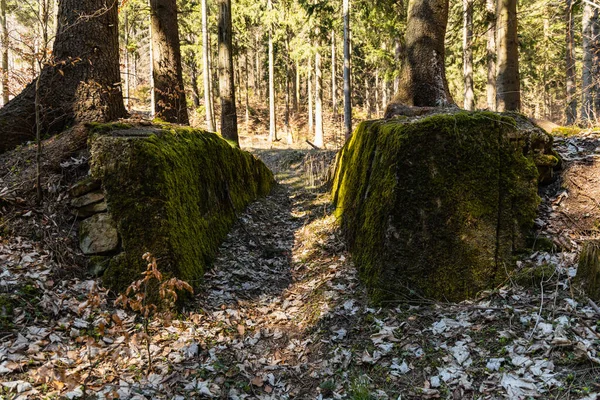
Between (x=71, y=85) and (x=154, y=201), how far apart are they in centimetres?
291

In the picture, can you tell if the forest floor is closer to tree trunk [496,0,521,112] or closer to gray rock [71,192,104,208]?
gray rock [71,192,104,208]

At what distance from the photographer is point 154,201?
4520mm

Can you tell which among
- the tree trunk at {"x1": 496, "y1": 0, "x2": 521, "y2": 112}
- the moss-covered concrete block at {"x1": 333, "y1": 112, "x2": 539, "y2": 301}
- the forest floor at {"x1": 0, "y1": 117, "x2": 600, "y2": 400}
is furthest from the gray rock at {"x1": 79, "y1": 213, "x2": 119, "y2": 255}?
the tree trunk at {"x1": 496, "y1": 0, "x2": 521, "y2": 112}

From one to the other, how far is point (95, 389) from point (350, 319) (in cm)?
261

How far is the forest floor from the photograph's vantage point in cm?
304

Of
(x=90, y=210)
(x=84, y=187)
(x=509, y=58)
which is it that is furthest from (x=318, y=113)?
(x=90, y=210)

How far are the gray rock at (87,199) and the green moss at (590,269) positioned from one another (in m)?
5.39

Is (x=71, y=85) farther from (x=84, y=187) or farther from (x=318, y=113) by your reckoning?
(x=318, y=113)

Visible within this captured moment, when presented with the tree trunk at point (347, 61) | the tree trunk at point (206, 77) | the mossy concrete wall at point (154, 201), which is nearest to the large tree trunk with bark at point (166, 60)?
the mossy concrete wall at point (154, 201)

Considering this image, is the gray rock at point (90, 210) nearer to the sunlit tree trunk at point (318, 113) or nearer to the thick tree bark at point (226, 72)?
the thick tree bark at point (226, 72)

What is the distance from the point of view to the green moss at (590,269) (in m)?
3.40

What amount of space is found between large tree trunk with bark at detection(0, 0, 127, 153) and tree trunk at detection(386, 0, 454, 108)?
5.54 metres

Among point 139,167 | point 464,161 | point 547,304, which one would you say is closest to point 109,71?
point 139,167

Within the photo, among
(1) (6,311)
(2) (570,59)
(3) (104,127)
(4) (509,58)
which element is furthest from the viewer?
(2) (570,59)
